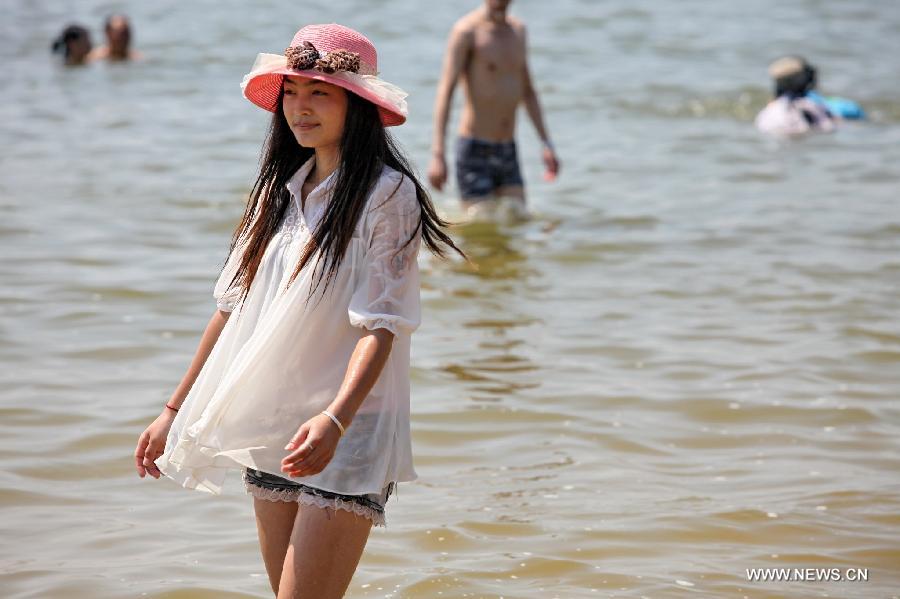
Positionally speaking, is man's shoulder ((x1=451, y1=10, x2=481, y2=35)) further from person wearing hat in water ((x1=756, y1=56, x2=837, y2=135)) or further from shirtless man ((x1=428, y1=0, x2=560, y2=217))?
person wearing hat in water ((x1=756, y1=56, x2=837, y2=135))

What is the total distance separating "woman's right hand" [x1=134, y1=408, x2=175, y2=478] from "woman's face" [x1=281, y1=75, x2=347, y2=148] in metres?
0.79

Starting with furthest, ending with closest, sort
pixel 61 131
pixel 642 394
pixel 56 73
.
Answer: pixel 56 73, pixel 61 131, pixel 642 394

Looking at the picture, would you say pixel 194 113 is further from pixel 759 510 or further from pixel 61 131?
pixel 759 510

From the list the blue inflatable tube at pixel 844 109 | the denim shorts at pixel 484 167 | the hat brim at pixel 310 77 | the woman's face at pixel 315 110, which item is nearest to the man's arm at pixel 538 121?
the denim shorts at pixel 484 167

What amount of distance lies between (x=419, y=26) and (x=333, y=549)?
60.1ft

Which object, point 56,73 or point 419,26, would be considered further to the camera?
point 419,26

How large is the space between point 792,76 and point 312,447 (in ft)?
35.8

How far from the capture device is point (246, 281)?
3.24 metres

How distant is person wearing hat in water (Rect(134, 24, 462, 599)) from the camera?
3.03 meters

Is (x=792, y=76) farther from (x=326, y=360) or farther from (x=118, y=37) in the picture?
(x=326, y=360)

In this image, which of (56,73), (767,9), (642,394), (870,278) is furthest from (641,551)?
(767,9)

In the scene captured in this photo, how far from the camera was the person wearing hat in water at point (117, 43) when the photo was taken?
17.3 m

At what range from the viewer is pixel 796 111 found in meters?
13.2

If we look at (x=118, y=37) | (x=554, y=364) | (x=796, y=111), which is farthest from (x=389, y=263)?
(x=118, y=37)
